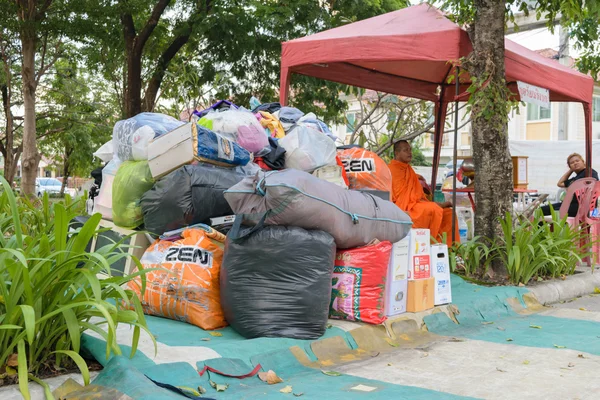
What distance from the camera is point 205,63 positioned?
11.8 m

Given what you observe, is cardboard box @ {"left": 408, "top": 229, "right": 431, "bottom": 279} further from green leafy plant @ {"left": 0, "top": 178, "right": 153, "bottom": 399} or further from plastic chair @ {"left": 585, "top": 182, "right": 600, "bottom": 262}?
plastic chair @ {"left": 585, "top": 182, "right": 600, "bottom": 262}

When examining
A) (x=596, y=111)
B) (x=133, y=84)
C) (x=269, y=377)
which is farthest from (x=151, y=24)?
(x=596, y=111)

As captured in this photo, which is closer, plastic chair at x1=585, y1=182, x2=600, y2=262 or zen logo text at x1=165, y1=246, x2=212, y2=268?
A: zen logo text at x1=165, y1=246, x2=212, y2=268

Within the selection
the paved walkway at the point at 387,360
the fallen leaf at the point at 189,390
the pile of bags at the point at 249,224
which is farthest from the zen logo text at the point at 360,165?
the fallen leaf at the point at 189,390

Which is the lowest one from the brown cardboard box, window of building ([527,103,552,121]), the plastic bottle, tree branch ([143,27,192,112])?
the brown cardboard box

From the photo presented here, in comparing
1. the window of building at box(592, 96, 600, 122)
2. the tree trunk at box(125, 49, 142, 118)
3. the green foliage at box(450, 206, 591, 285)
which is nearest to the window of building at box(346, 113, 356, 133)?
the tree trunk at box(125, 49, 142, 118)

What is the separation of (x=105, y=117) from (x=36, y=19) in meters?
10.3

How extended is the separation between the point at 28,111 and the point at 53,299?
921cm

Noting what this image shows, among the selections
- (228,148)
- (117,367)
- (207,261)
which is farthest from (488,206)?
(117,367)

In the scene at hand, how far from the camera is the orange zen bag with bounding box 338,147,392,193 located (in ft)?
17.1

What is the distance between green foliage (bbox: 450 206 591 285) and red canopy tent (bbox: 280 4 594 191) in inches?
59.0

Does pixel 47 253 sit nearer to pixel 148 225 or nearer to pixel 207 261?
pixel 207 261

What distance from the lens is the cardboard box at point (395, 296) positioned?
4320 millimetres

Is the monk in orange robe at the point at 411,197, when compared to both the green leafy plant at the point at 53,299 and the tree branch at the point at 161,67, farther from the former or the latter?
the tree branch at the point at 161,67
